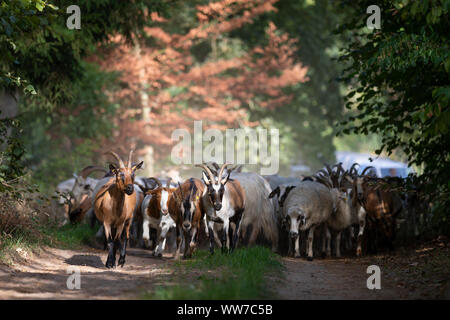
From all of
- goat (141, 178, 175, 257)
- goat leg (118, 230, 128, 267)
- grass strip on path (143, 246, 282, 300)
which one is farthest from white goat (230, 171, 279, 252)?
goat leg (118, 230, 128, 267)

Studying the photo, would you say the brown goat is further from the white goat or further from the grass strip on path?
the grass strip on path

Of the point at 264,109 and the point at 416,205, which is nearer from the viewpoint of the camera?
the point at 416,205

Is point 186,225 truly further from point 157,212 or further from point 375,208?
point 375,208

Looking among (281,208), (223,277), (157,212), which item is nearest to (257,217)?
(281,208)

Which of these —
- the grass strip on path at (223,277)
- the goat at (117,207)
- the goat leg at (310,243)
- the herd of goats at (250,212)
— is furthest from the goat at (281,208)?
the goat at (117,207)

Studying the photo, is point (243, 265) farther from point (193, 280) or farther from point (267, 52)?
point (267, 52)

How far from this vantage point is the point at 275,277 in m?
10.7

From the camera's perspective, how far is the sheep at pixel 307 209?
15.3m

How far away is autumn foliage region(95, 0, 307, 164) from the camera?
94.7 feet

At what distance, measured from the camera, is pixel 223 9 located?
30.1 metres

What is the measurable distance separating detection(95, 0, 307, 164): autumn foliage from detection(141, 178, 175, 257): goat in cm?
1301

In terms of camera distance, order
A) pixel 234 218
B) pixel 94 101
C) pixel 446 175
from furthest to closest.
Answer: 1. pixel 94 101
2. pixel 234 218
3. pixel 446 175

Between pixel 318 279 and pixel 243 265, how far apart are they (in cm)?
133
